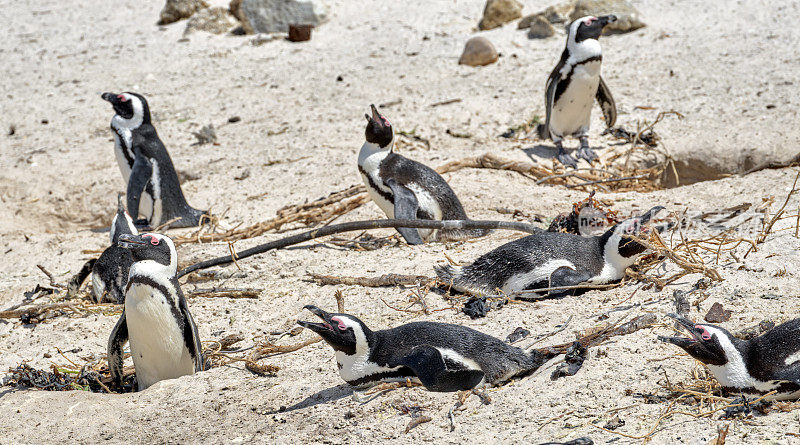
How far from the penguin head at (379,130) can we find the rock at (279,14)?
5.25 metres

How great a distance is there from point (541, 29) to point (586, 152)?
288 cm

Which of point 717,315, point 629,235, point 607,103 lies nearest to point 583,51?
point 607,103

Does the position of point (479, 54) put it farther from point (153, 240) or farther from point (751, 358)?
point (751, 358)

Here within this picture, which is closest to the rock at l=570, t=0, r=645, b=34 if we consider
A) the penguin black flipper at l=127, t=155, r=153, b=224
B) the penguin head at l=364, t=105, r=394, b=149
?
the penguin head at l=364, t=105, r=394, b=149

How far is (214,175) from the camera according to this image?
7.25m

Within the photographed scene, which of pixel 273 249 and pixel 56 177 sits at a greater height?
pixel 273 249

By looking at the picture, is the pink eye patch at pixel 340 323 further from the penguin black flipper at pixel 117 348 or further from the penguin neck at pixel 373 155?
the penguin neck at pixel 373 155

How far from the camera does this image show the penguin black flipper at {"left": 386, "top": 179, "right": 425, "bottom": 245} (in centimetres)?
507

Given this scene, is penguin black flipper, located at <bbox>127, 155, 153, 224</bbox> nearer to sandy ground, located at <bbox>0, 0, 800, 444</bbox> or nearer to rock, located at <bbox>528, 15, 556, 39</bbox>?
sandy ground, located at <bbox>0, 0, 800, 444</bbox>

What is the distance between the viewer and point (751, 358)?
281cm

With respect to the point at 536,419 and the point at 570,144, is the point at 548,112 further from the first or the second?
the point at 536,419

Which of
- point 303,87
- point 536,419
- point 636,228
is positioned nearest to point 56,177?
point 303,87

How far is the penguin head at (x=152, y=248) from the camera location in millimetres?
3721

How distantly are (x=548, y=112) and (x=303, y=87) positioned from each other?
3.04 metres
